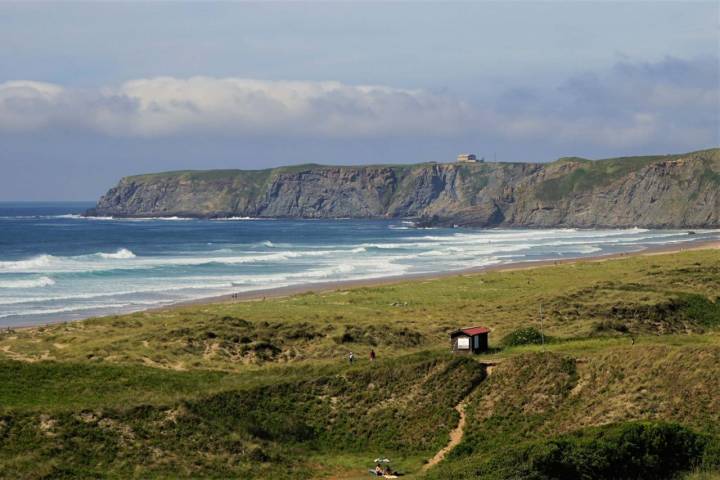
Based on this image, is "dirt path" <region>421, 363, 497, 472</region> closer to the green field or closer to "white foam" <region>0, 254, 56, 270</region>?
the green field

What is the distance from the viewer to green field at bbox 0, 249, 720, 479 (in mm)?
26250

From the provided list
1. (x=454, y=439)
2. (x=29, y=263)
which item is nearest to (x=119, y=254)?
(x=29, y=263)

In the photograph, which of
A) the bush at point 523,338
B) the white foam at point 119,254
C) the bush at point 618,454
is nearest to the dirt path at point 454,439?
the bush at point 618,454

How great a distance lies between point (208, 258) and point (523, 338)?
231 ft

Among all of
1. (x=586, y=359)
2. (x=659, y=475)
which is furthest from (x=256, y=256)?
(x=659, y=475)

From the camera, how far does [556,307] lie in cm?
5391

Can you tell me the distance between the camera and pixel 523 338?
137ft

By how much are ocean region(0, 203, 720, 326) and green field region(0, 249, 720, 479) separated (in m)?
20.0

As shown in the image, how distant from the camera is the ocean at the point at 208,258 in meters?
70.6

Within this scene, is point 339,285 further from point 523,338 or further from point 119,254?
point 119,254

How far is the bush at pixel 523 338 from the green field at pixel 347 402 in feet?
0.30

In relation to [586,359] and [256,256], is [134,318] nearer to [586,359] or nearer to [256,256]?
[586,359]

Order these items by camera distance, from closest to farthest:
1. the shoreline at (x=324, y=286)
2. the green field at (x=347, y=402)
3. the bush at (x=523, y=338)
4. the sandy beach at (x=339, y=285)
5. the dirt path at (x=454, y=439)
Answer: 1. the green field at (x=347, y=402)
2. the dirt path at (x=454, y=439)
3. the bush at (x=523, y=338)
4. the shoreline at (x=324, y=286)
5. the sandy beach at (x=339, y=285)

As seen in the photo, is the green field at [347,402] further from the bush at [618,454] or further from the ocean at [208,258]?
the ocean at [208,258]
